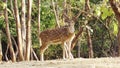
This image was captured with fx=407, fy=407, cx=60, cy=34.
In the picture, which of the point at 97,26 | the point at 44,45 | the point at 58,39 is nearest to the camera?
the point at 58,39

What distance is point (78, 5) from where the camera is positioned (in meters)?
19.4

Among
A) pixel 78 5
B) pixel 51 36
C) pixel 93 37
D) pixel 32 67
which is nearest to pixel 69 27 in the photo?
pixel 51 36

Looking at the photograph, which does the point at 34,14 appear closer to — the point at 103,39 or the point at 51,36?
the point at 103,39

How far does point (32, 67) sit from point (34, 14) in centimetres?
1577

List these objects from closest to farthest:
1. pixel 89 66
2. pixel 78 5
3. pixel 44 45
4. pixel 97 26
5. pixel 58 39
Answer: pixel 89 66
pixel 58 39
pixel 44 45
pixel 78 5
pixel 97 26

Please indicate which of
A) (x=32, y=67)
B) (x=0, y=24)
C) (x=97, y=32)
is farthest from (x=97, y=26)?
(x=32, y=67)

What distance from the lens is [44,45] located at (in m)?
9.58

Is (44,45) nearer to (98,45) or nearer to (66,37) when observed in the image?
(66,37)

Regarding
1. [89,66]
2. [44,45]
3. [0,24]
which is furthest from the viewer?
[0,24]

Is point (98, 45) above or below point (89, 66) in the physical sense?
below

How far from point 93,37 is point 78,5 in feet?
12.3

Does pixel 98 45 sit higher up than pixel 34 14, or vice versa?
pixel 34 14

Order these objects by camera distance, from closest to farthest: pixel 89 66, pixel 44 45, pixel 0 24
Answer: pixel 89 66, pixel 44 45, pixel 0 24

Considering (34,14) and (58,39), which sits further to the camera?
(34,14)
